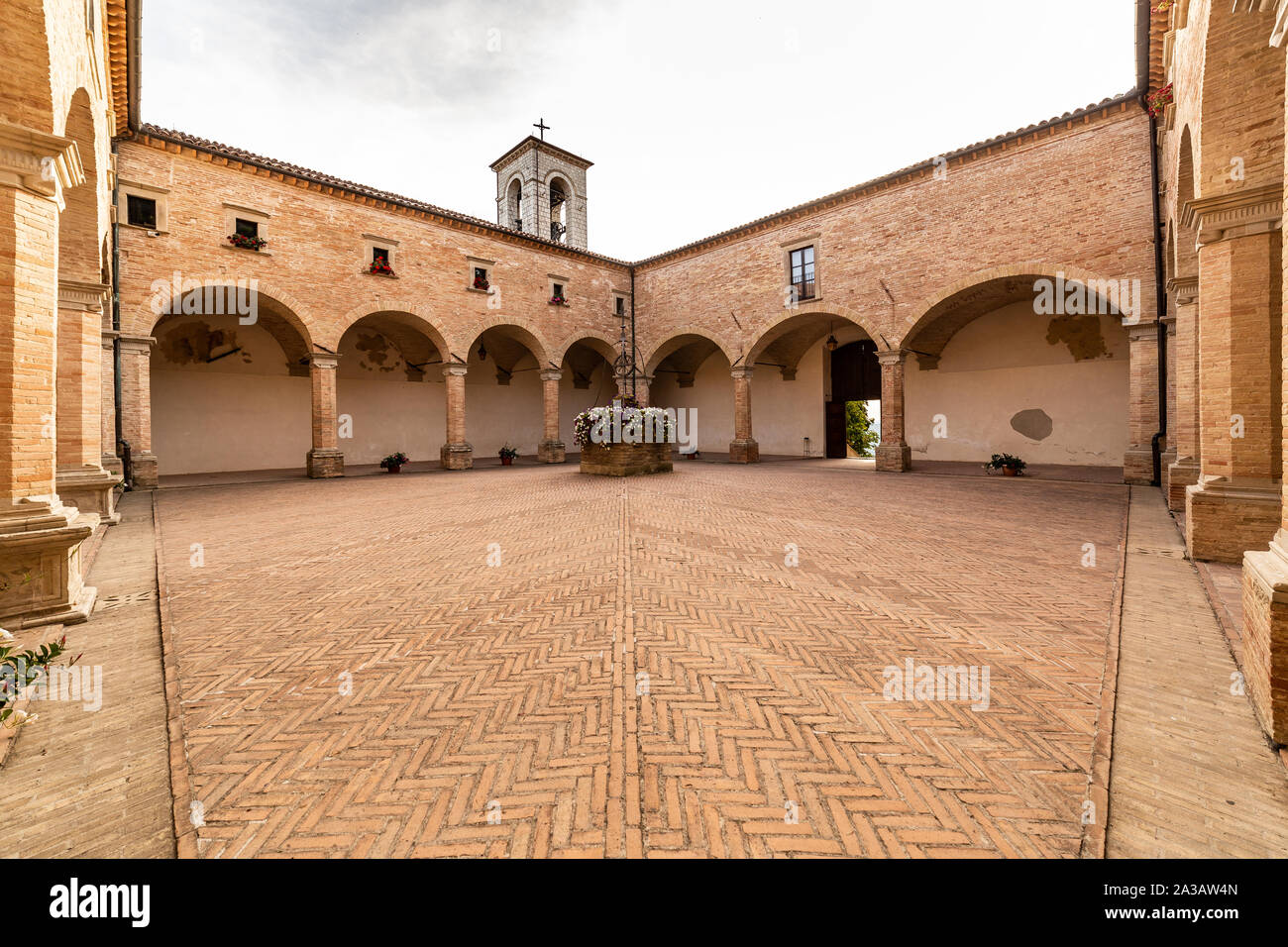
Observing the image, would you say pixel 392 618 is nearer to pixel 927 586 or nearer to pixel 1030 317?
pixel 927 586

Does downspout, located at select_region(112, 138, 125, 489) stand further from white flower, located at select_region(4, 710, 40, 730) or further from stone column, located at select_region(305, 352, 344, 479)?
white flower, located at select_region(4, 710, 40, 730)

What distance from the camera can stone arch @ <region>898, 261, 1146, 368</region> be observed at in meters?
13.8

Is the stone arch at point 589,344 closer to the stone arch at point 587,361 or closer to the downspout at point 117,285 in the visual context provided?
the stone arch at point 587,361

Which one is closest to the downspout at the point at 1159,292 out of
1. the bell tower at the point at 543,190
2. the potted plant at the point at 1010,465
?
the potted plant at the point at 1010,465

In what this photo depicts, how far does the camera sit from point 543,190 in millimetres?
27328

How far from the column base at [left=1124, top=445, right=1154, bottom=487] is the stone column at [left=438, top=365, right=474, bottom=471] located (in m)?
18.5

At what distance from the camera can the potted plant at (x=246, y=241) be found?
1458 centimetres

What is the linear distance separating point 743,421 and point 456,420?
10.5m

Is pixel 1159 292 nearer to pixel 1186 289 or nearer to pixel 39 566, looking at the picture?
pixel 1186 289

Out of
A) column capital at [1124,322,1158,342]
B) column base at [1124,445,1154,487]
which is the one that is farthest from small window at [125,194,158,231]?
column base at [1124,445,1154,487]

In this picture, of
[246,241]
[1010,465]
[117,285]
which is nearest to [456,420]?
[246,241]
